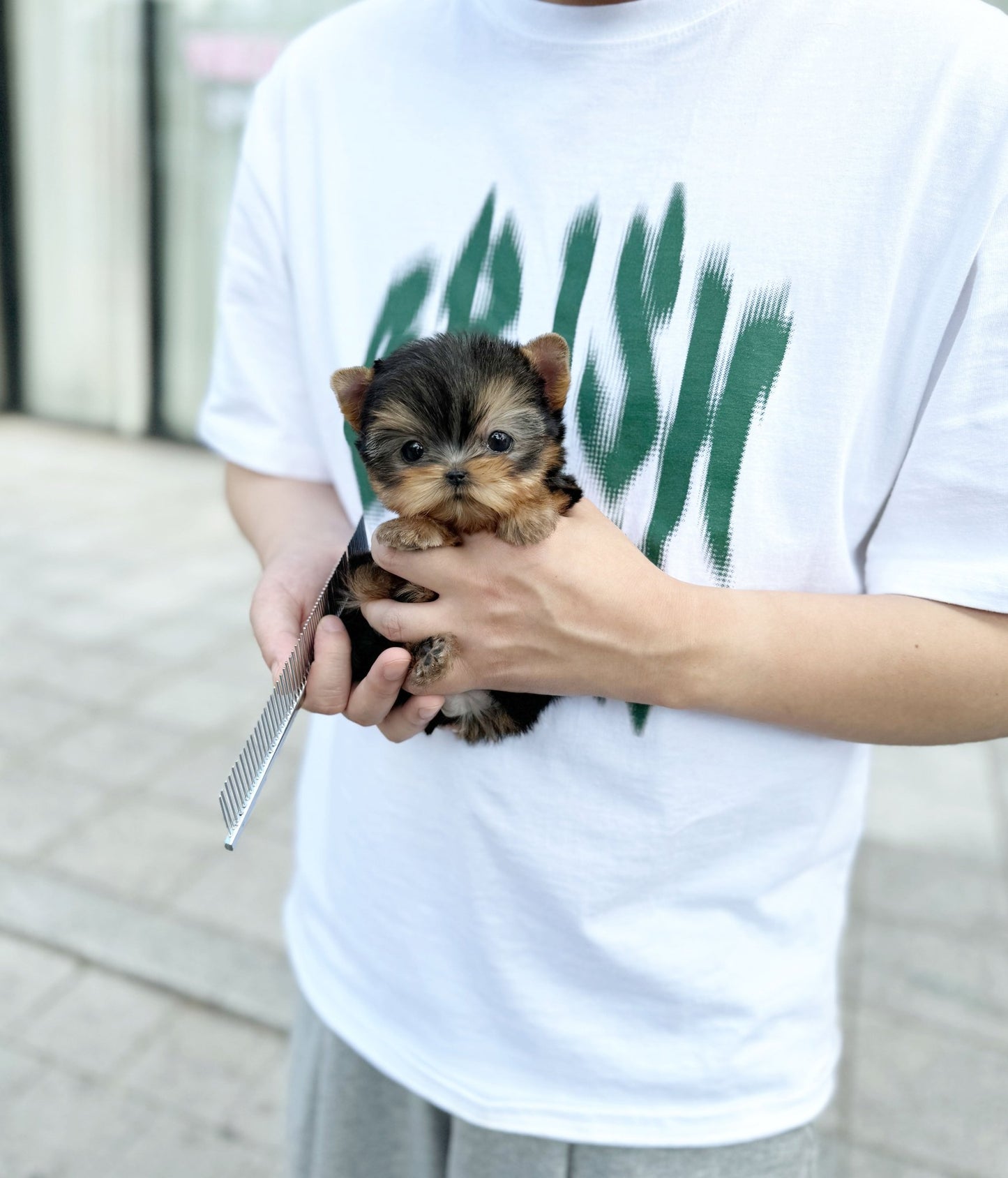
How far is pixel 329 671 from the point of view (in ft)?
4.10

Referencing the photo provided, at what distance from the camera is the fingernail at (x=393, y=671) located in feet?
3.96

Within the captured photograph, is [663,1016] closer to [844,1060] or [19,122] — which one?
[844,1060]

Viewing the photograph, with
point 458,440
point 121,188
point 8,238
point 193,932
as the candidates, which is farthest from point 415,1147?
point 8,238

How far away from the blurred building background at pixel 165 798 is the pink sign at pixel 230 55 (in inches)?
0.7

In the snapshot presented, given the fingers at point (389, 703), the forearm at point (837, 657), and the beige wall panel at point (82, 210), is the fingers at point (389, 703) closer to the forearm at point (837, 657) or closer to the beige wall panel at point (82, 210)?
the forearm at point (837, 657)

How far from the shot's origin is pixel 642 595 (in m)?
1.25

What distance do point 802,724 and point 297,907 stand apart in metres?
0.91

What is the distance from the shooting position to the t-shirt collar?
1.31 m

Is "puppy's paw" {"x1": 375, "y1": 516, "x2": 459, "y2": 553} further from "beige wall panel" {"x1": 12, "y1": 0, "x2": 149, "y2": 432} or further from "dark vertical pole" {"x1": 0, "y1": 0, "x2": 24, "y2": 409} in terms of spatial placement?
"dark vertical pole" {"x1": 0, "y1": 0, "x2": 24, "y2": 409}

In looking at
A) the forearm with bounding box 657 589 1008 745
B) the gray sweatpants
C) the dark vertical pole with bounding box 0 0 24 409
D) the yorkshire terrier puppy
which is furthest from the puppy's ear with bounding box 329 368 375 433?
the dark vertical pole with bounding box 0 0 24 409

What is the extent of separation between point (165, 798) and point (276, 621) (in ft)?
11.0

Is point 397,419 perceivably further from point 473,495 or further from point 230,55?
point 230,55

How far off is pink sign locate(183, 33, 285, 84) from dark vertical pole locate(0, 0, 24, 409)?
5.57 ft

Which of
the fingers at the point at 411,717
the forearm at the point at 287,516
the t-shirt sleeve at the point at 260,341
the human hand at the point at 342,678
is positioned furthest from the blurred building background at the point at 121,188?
the fingers at the point at 411,717
